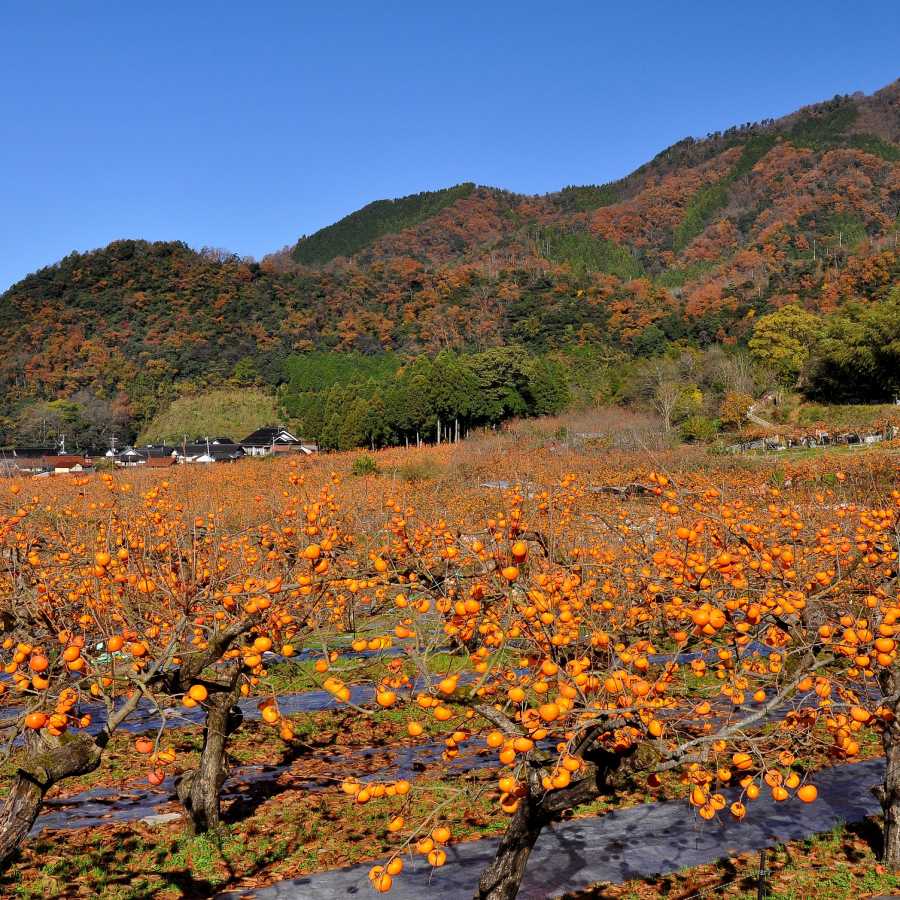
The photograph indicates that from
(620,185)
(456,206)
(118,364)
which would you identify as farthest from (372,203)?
(118,364)

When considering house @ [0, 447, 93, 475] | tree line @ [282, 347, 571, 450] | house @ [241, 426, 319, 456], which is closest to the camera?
tree line @ [282, 347, 571, 450]

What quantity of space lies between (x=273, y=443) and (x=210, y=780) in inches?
1589

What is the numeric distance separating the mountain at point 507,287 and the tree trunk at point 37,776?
45.7m

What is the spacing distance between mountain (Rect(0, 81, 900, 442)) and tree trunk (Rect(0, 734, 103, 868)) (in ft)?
150

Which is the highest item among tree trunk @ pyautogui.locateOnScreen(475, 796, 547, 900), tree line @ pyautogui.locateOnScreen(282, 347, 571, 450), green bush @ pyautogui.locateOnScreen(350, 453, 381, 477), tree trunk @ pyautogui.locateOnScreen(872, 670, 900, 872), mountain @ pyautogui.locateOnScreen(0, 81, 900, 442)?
mountain @ pyautogui.locateOnScreen(0, 81, 900, 442)

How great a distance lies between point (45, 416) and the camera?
52438 mm

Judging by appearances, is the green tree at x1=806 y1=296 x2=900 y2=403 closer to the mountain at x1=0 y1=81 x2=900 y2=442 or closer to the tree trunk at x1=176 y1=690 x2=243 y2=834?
the mountain at x1=0 y1=81 x2=900 y2=442

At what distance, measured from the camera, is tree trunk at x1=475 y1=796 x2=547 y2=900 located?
3.06 m

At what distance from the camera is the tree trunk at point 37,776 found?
9.99ft

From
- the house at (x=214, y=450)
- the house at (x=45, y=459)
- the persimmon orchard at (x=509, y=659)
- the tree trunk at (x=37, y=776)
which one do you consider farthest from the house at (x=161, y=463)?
the tree trunk at (x=37, y=776)

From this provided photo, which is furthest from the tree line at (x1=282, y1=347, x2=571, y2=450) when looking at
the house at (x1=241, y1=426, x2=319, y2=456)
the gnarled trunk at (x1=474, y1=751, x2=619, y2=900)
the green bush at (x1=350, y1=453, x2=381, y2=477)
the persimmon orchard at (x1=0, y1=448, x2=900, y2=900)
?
the gnarled trunk at (x1=474, y1=751, x2=619, y2=900)

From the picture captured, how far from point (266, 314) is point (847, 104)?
3662 inches

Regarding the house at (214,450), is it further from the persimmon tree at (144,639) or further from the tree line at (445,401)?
Answer: the persimmon tree at (144,639)

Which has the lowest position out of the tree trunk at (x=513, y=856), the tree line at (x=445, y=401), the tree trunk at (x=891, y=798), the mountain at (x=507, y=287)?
the tree trunk at (x=891, y=798)
